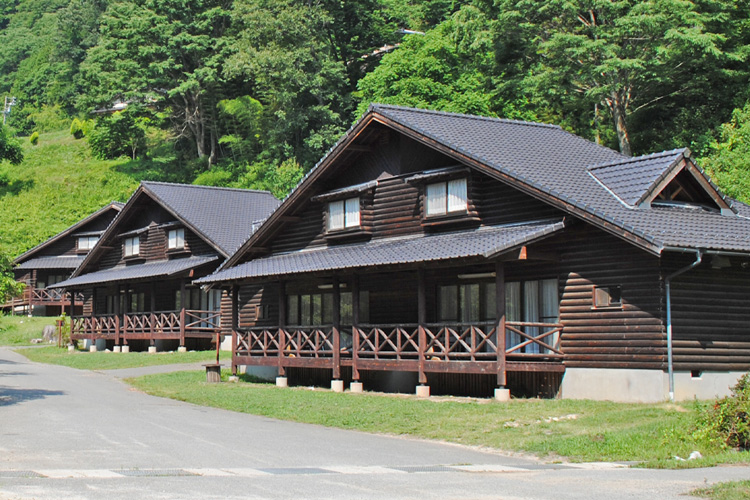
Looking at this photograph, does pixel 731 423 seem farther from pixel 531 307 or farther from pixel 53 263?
pixel 53 263

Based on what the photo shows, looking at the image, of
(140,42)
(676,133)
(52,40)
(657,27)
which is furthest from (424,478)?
(52,40)

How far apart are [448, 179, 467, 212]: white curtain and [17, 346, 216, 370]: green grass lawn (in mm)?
15672

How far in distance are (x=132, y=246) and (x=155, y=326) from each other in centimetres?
690

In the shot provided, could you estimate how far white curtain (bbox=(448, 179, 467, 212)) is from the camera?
25.6 m

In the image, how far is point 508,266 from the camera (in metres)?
24.6

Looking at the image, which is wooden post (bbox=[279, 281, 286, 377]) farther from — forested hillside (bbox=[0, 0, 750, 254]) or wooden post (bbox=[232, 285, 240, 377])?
forested hillside (bbox=[0, 0, 750, 254])

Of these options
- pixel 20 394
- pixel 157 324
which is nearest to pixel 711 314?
pixel 20 394

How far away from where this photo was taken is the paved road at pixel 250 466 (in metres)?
11.9

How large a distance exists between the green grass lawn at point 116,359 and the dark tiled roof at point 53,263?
20.5 meters

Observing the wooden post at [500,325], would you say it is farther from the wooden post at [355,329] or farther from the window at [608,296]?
the wooden post at [355,329]

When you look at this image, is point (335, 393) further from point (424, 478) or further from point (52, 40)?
point (52, 40)

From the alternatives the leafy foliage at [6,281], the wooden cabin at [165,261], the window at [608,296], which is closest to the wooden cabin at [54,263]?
the wooden cabin at [165,261]

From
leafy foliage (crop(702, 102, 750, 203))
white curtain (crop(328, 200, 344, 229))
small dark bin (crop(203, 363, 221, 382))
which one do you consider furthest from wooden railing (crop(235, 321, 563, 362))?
leafy foliage (crop(702, 102, 750, 203))

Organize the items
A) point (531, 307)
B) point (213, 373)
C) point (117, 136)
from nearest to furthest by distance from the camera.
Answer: point (531, 307), point (213, 373), point (117, 136)
